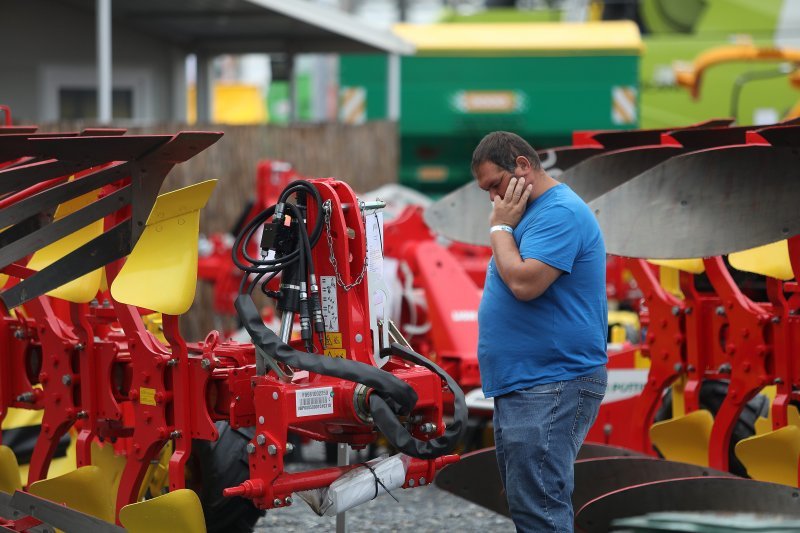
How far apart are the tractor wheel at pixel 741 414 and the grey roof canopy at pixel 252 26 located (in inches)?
286

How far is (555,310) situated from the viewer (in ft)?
15.1

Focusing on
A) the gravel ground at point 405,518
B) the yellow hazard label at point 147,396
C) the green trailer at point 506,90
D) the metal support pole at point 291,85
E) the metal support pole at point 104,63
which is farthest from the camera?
the metal support pole at point 291,85

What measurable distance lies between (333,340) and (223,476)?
1.15m

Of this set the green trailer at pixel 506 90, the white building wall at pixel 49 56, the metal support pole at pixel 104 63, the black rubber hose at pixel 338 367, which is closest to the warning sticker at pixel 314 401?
Answer: the black rubber hose at pixel 338 367

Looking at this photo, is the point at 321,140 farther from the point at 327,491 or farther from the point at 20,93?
the point at 327,491

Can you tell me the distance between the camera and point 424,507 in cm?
735

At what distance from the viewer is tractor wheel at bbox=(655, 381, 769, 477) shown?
6.63m

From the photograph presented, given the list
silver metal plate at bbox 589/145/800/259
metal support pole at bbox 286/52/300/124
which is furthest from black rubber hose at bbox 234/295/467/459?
metal support pole at bbox 286/52/300/124

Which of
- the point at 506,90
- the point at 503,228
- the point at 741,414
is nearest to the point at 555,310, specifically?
the point at 503,228

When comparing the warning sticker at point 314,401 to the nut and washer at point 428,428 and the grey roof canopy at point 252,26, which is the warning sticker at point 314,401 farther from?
the grey roof canopy at point 252,26

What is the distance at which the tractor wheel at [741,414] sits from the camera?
6633 mm

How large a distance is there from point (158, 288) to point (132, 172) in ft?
1.56

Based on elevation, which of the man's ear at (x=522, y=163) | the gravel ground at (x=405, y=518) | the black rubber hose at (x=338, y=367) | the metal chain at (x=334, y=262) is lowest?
the gravel ground at (x=405, y=518)

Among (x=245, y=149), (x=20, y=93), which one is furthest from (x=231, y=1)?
(x=20, y=93)
